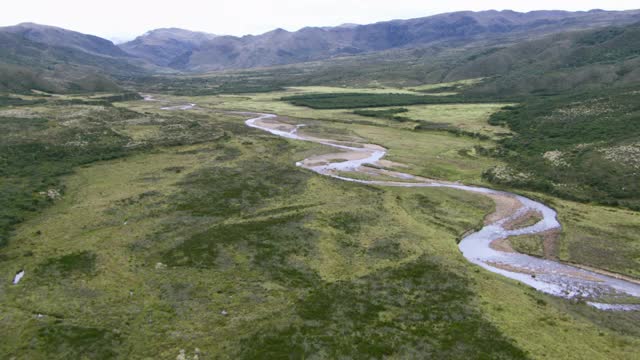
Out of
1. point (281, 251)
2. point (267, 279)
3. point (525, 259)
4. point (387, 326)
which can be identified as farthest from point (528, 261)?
point (267, 279)

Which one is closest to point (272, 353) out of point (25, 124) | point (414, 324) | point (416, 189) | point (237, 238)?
point (414, 324)

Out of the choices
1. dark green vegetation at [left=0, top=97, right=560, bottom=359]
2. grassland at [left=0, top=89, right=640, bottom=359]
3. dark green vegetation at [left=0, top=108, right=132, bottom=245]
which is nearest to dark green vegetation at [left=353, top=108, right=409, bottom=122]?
grassland at [left=0, top=89, right=640, bottom=359]

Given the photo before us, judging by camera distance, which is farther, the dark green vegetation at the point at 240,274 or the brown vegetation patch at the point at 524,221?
the brown vegetation patch at the point at 524,221

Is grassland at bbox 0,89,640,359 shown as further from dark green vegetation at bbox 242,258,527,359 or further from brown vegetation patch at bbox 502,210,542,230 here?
brown vegetation patch at bbox 502,210,542,230

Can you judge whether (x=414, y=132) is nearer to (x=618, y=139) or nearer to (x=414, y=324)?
(x=618, y=139)

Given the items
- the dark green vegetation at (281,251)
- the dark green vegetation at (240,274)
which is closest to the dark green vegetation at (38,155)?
the dark green vegetation at (281,251)

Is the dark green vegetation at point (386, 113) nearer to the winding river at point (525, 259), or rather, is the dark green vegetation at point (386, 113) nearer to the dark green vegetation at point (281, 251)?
the dark green vegetation at point (281, 251)

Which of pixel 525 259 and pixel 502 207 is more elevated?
pixel 502 207

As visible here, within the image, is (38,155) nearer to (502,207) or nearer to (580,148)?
(502,207)
